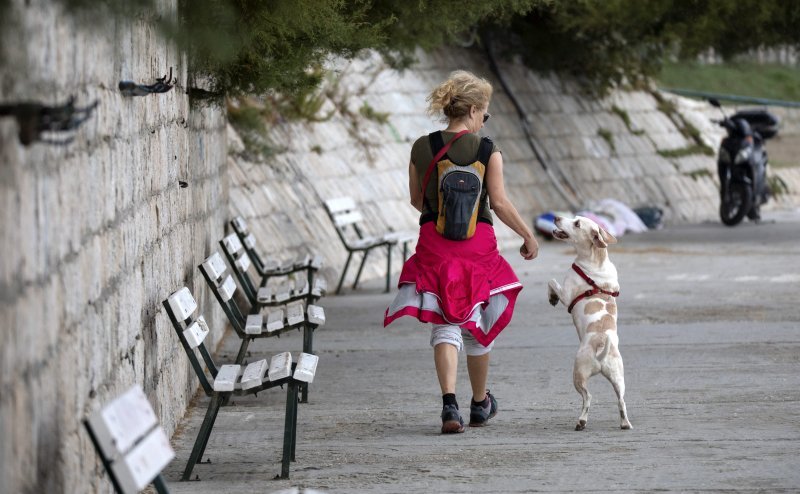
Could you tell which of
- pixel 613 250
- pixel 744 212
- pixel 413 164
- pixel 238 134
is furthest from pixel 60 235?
pixel 744 212

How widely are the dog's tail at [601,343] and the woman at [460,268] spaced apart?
17.8 inches

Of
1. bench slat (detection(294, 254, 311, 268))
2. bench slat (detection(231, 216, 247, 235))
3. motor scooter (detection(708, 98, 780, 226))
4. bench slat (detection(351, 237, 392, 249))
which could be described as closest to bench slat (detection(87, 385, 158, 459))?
bench slat (detection(294, 254, 311, 268))

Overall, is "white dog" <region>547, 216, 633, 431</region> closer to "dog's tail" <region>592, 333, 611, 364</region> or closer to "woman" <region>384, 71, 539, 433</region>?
"dog's tail" <region>592, 333, 611, 364</region>

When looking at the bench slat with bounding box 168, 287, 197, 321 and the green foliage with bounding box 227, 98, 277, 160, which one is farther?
the green foliage with bounding box 227, 98, 277, 160

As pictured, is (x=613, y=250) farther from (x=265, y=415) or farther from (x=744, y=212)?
(x=265, y=415)

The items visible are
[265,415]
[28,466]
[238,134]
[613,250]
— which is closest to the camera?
[28,466]

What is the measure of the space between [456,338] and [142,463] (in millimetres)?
3143

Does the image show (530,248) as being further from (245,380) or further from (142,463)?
(142,463)

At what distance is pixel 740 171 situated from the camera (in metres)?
20.7

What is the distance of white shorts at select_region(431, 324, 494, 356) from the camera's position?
7.12 meters

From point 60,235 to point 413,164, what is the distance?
3146 mm

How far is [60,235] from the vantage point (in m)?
4.34

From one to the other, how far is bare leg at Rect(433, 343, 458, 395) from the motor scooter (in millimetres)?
14372

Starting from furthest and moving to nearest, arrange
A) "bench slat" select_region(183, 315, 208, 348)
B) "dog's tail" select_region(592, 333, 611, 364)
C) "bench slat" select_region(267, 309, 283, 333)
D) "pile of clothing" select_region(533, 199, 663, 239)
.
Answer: "pile of clothing" select_region(533, 199, 663, 239)
"bench slat" select_region(267, 309, 283, 333)
"dog's tail" select_region(592, 333, 611, 364)
"bench slat" select_region(183, 315, 208, 348)
